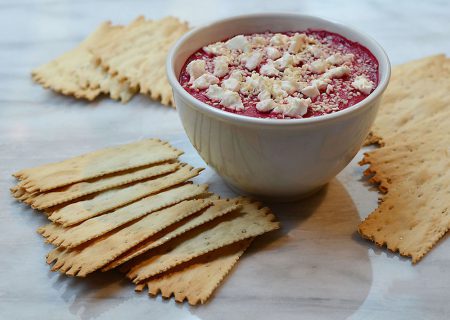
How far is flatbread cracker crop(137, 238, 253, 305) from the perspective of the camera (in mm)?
1136

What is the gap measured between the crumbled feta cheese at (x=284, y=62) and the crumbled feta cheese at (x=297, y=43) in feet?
0.18

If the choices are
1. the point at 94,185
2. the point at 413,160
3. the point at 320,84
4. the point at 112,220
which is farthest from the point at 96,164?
the point at 413,160

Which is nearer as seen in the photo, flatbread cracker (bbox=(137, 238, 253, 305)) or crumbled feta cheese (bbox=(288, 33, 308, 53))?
flatbread cracker (bbox=(137, 238, 253, 305))

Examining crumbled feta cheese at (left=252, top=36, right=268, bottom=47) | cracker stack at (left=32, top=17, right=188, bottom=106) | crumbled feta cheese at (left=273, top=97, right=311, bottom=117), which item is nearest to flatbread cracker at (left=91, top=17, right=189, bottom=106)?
cracker stack at (left=32, top=17, right=188, bottom=106)

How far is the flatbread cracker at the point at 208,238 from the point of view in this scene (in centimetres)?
117

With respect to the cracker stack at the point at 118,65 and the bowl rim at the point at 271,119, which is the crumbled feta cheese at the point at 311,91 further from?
the cracker stack at the point at 118,65

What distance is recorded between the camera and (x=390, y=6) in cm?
219

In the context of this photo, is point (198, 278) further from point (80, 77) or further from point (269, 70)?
point (80, 77)

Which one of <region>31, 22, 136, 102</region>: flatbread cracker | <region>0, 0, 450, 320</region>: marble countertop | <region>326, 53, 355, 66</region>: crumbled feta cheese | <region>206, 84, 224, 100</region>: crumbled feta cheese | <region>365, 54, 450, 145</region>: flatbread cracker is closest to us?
<region>0, 0, 450, 320</region>: marble countertop

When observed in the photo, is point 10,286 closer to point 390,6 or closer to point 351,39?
point 351,39

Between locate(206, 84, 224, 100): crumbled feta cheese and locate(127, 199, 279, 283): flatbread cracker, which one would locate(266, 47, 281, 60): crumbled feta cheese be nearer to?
locate(206, 84, 224, 100): crumbled feta cheese

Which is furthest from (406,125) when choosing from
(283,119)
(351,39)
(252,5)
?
(252,5)

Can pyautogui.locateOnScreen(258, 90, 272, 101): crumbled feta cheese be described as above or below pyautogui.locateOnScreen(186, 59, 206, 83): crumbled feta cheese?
above

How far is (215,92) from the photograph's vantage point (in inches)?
48.6
